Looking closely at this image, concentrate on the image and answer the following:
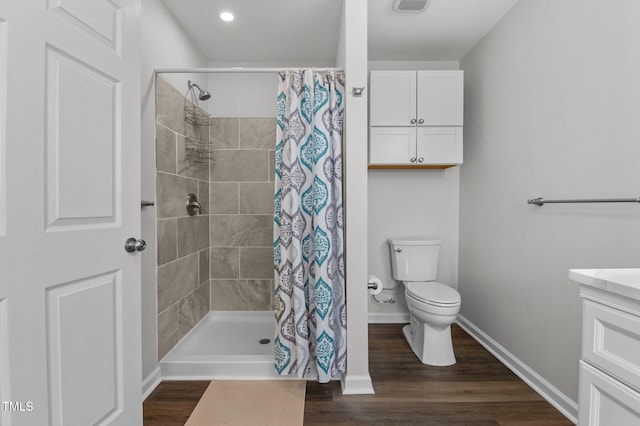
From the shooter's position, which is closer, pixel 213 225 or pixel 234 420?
pixel 234 420

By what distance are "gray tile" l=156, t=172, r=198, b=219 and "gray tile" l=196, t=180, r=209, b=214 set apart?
17cm

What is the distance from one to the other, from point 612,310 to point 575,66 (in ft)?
4.81

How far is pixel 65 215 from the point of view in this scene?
3.46 feet

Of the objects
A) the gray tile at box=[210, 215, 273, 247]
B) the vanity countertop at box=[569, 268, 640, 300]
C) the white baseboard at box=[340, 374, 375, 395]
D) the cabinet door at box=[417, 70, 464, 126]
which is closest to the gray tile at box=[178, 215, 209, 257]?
the gray tile at box=[210, 215, 273, 247]

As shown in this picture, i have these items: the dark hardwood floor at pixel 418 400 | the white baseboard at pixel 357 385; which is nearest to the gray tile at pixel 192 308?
the dark hardwood floor at pixel 418 400

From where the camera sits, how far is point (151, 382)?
1878mm

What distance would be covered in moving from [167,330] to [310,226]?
1.20 meters

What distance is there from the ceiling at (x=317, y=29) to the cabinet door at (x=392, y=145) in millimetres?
733

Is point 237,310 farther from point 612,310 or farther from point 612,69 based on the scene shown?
point 612,69

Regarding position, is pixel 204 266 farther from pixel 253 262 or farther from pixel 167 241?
pixel 167 241

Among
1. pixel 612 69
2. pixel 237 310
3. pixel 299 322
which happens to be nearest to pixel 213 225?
pixel 237 310

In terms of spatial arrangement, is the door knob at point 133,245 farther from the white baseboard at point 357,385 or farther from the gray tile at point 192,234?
the white baseboard at point 357,385

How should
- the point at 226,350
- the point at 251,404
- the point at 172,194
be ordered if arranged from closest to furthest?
the point at 251,404 → the point at 172,194 → the point at 226,350

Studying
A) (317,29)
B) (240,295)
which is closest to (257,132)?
(317,29)
